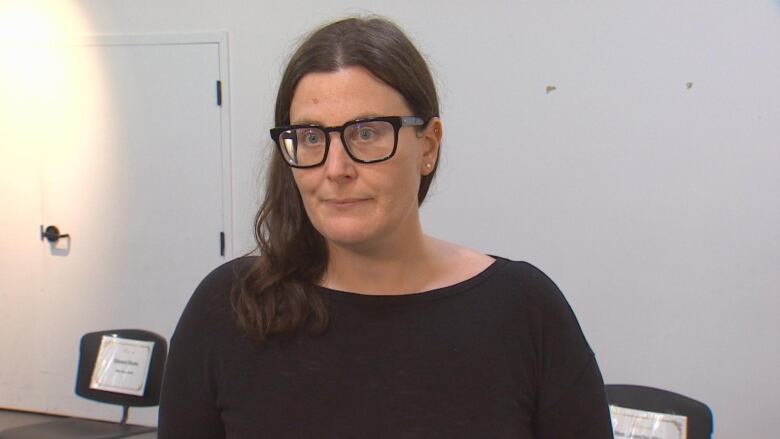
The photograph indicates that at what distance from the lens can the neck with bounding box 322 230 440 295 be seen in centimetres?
95

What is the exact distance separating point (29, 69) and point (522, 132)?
263 centimetres

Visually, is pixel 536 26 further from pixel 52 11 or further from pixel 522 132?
pixel 52 11

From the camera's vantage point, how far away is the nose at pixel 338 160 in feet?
2.75

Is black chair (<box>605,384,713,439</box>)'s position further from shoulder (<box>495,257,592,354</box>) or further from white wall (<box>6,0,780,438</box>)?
shoulder (<box>495,257,592,354</box>)

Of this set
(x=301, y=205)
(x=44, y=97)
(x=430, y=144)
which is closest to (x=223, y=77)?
(x=44, y=97)

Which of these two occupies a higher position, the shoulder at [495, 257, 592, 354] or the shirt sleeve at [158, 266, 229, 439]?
the shoulder at [495, 257, 592, 354]

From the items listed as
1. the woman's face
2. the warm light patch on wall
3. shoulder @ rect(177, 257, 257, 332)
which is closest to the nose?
the woman's face

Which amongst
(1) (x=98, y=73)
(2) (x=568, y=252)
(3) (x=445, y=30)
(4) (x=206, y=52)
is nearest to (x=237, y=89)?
(4) (x=206, y=52)

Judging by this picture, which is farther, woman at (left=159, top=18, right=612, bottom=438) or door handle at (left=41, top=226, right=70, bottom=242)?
door handle at (left=41, top=226, right=70, bottom=242)

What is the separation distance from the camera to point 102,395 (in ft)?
9.09

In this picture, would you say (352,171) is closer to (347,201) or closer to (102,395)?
(347,201)

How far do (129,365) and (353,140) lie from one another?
2.18 meters

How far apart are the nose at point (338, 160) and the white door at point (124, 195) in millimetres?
2872

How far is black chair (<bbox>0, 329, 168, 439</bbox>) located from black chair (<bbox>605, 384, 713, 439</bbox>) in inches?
63.8
